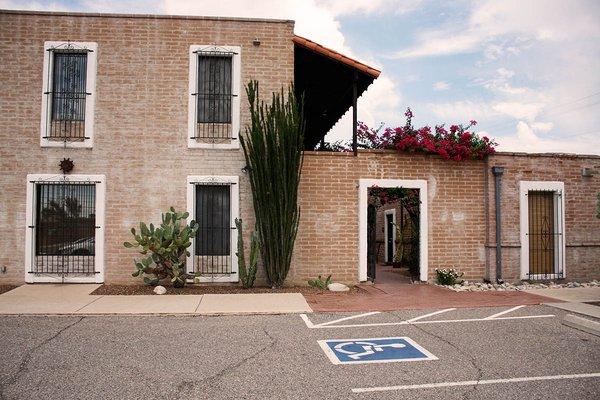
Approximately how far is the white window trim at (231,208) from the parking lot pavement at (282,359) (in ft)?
9.54

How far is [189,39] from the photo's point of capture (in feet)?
33.2

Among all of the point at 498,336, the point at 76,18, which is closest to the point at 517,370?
the point at 498,336

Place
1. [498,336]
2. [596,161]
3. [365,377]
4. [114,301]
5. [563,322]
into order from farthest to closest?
[596,161] < [114,301] < [563,322] < [498,336] < [365,377]

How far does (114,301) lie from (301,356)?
445 centimetres

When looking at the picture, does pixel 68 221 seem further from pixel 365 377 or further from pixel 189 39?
pixel 365 377

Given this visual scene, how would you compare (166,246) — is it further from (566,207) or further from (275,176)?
(566,207)

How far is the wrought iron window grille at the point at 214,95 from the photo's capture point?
10.0 m

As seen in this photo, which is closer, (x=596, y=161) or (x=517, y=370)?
(x=517, y=370)

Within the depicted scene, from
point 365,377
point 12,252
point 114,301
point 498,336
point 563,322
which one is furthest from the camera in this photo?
point 12,252

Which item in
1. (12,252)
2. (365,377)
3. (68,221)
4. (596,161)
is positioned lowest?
(365,377)

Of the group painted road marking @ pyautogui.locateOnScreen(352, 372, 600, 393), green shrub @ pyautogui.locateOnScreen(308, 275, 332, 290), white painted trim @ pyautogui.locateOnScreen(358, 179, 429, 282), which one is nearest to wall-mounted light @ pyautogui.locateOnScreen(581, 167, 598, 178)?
white painted trim @ pyautogui.locateOnScreen(358, 179, 429, 282)

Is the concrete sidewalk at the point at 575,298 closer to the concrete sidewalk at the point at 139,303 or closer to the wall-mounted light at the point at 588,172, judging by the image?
the wall-mounted light at the point at 588,172

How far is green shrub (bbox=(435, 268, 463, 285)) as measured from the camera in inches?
398

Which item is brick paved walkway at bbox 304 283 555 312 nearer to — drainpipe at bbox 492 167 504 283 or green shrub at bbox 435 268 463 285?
green shrub at bbox 435 268 463 285
